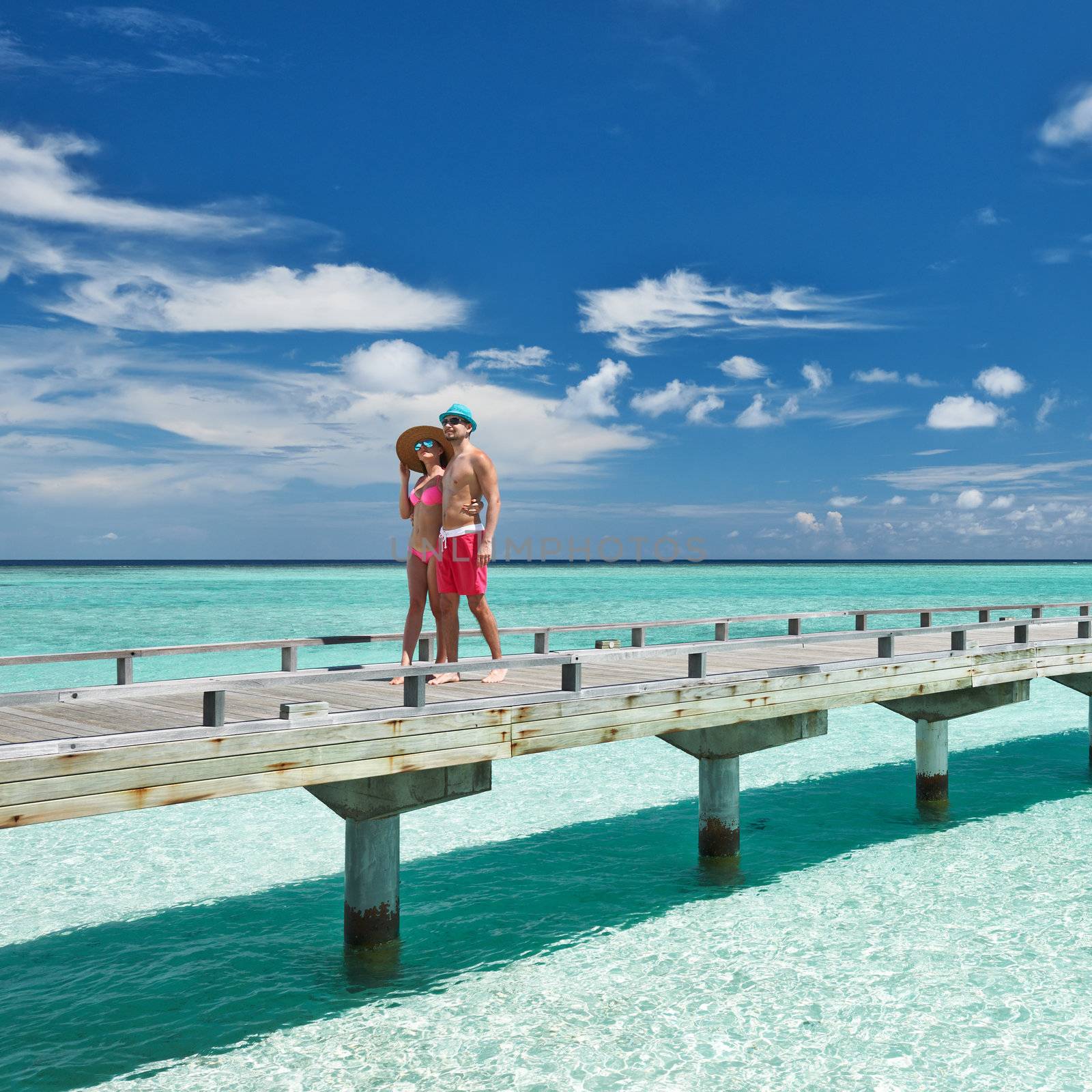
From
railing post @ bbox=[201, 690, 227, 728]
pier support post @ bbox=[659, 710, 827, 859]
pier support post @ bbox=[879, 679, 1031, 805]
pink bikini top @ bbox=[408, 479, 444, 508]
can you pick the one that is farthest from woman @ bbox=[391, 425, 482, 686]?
pier support post @ bbox=[879, 679, 1031, 805]

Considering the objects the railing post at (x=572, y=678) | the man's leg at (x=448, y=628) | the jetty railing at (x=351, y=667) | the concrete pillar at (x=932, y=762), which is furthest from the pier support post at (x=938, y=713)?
the man's leg at (x=448, y=628)

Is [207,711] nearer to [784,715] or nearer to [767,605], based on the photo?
[784,715]

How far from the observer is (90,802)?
593 cm

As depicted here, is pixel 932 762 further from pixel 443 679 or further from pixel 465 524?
pixel 465 524

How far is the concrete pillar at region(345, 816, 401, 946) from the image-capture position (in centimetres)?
893

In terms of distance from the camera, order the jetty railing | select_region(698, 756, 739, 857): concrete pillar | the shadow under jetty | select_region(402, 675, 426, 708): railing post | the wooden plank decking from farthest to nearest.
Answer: select_region(698, 756, 739, 857): concrete pillar, the shadow under jetty, select_region(402, 675, 426, 708): railing post, the jetty railing, the wooden plank decking

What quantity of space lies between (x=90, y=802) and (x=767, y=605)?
7512 centimetres

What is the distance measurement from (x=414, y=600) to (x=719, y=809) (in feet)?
15.8

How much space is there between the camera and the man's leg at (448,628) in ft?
28.6

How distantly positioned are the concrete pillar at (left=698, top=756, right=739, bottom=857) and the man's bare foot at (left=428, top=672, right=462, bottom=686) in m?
3.88

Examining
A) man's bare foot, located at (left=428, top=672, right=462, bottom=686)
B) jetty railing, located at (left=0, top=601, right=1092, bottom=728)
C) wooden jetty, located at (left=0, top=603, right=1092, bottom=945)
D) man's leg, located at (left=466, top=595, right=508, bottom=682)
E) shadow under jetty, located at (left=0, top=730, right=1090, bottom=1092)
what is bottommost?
shadow under jetty, located at (left=0, top=730, right=1090, bottom=1092)

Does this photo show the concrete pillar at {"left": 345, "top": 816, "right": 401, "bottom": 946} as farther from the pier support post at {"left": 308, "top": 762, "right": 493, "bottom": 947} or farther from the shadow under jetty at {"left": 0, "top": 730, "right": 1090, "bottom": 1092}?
the shadow under jetty at {"left": 0, "top": 730, "right": 1090, "bottom": 1092}

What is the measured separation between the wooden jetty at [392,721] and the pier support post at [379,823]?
1 cm

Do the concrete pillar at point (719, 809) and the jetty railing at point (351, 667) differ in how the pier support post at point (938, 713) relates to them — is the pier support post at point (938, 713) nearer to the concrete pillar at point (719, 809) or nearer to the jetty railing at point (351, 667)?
the jetty railing at point (351, 667)
